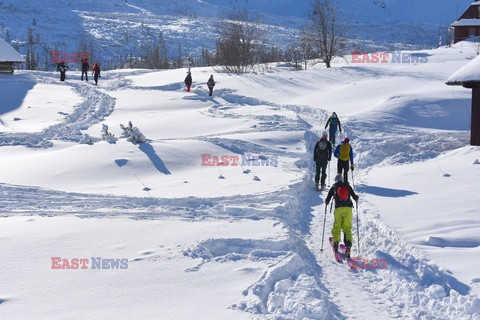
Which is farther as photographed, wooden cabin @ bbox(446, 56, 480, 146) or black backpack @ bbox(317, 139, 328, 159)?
wooden cabin @ bbox(446, 56, 480, 146)

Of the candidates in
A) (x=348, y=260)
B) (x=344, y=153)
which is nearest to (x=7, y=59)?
(x=344, y=153)

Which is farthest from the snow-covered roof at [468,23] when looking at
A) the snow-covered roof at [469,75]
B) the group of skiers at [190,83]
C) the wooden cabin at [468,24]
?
the snow-covered roof at [469,75]

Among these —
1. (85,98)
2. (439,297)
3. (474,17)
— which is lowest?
(439,297)

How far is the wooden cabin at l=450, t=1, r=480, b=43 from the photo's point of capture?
57.8 metres

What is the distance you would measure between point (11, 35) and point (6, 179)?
169 m

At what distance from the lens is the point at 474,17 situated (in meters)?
58.5

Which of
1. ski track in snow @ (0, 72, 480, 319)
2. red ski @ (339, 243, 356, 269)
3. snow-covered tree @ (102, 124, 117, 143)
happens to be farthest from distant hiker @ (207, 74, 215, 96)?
red ski @ (339, 243, 356, 269)

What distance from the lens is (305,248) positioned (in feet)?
30.6

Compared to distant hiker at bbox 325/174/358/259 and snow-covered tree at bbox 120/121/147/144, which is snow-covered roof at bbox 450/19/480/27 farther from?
distant hiker at bbox 325/174/358/259

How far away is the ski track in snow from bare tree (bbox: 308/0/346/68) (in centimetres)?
2487

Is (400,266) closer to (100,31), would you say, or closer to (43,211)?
(43,211)

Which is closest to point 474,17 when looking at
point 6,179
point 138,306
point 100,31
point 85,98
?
point 85,98

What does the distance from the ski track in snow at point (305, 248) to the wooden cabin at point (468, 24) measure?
4344 centimetres

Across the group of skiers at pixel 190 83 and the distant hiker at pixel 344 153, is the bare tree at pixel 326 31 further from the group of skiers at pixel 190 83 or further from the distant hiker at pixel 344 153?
the distant hiker at pixel 344 153
